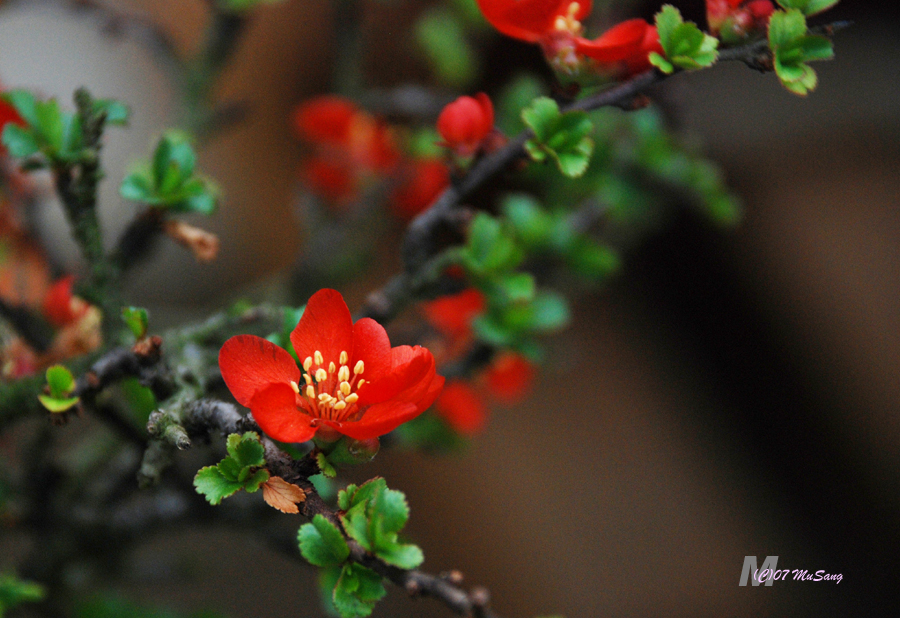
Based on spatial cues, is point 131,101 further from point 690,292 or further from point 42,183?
point 690,292

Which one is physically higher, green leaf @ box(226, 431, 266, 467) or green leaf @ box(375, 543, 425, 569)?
green leaf @ box(226, 431, 266, 467)

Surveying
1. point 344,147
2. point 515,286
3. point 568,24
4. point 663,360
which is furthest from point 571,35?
point 663,360

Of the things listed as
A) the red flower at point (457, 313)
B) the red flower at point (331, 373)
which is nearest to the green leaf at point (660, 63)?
the red flower at point (331, 373)

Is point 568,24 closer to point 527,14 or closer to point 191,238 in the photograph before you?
point 527,14

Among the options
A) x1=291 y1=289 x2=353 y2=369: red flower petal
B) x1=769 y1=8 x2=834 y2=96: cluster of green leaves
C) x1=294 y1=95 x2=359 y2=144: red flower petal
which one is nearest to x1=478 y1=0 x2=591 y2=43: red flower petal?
x1=769 y1=8 x2=834 y2=96: cluster of green leaves

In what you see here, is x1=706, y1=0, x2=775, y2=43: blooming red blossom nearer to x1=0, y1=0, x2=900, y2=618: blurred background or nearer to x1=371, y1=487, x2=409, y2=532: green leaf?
x1=371, y1=487, x2=409, y2=532: green leaf

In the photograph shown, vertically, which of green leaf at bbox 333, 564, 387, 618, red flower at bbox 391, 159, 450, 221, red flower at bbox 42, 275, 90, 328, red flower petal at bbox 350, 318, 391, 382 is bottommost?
red flower at bbox 391, 159, 450, 221

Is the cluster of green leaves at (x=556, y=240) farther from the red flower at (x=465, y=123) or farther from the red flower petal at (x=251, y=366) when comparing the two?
the red flower petal at (x=251, y=366)

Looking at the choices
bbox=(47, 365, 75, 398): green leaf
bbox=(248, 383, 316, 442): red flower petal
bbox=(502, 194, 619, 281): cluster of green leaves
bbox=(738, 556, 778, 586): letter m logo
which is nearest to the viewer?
bbox=(248, 383, 316, 442): red flower petal
